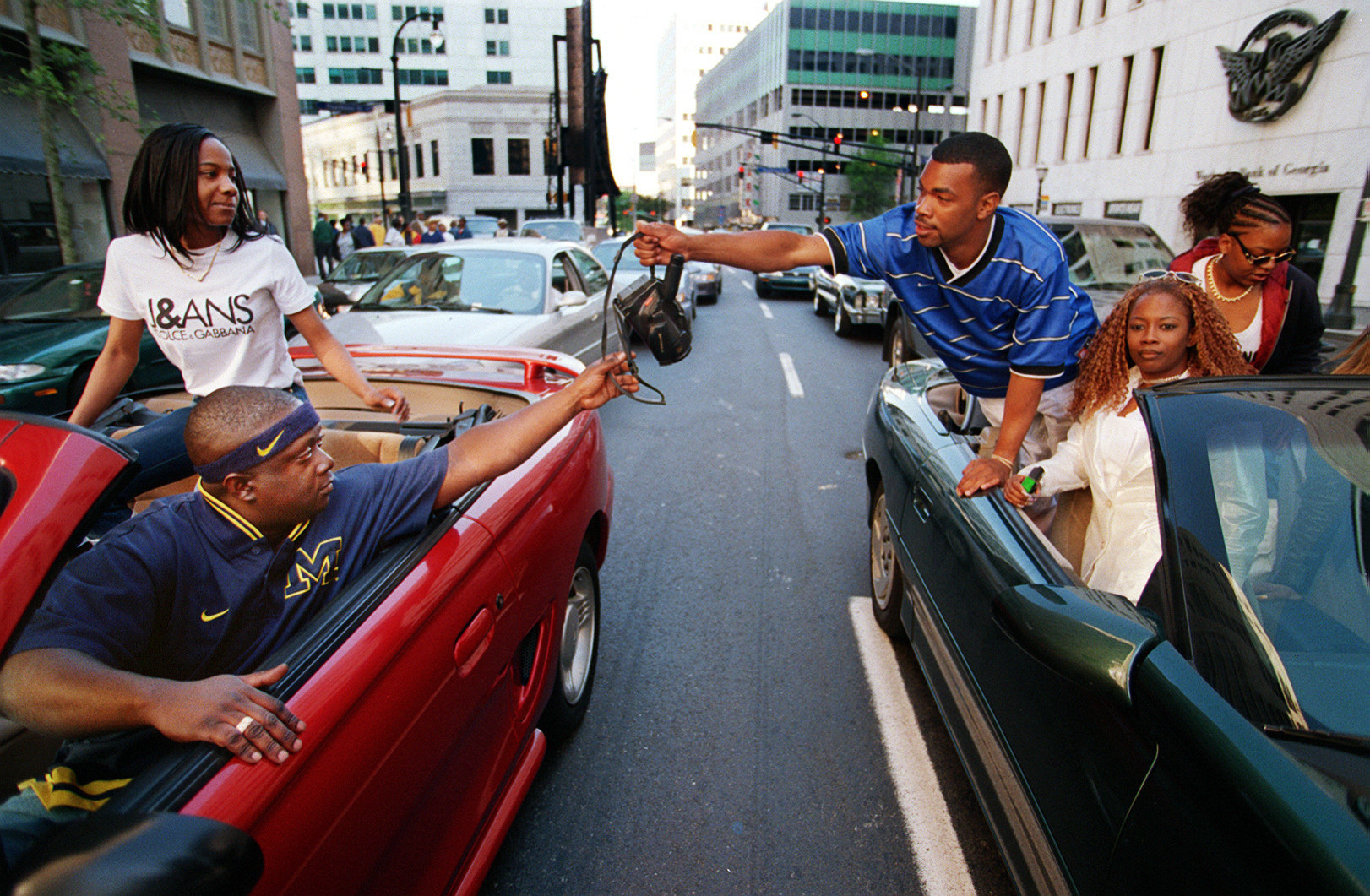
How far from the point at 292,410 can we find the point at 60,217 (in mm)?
10294

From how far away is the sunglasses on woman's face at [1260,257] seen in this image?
3258 millimetres

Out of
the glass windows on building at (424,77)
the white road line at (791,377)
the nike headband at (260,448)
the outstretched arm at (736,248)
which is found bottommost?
the white road line at (791,377)

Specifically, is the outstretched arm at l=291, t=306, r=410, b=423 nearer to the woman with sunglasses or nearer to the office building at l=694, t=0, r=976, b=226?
the woman with sunglasses

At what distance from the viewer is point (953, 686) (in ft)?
7.61

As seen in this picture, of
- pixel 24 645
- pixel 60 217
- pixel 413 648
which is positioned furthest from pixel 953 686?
pixel 60 217

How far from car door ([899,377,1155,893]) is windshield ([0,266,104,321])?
7049 mm

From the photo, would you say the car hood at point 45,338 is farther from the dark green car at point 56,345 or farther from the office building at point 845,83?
the office building at point 845,83

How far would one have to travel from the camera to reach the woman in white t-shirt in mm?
2494

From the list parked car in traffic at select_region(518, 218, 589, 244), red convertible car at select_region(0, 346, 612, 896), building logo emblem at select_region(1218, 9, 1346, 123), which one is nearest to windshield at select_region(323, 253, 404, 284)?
red convertible car at select_region(0, 346, 612, 896)

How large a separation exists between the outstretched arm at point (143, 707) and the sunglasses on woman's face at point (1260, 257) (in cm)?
377

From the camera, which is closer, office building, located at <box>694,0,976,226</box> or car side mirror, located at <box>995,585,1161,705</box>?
car side mirror, located at <box>995,585,1161,705</box>

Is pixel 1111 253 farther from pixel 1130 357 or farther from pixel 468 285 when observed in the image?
pixel 468 285

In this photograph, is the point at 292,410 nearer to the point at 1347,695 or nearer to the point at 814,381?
the point at 1347,695

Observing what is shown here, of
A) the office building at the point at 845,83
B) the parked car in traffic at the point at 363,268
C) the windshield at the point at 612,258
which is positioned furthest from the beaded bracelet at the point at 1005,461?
the office building at the point at 845,83
